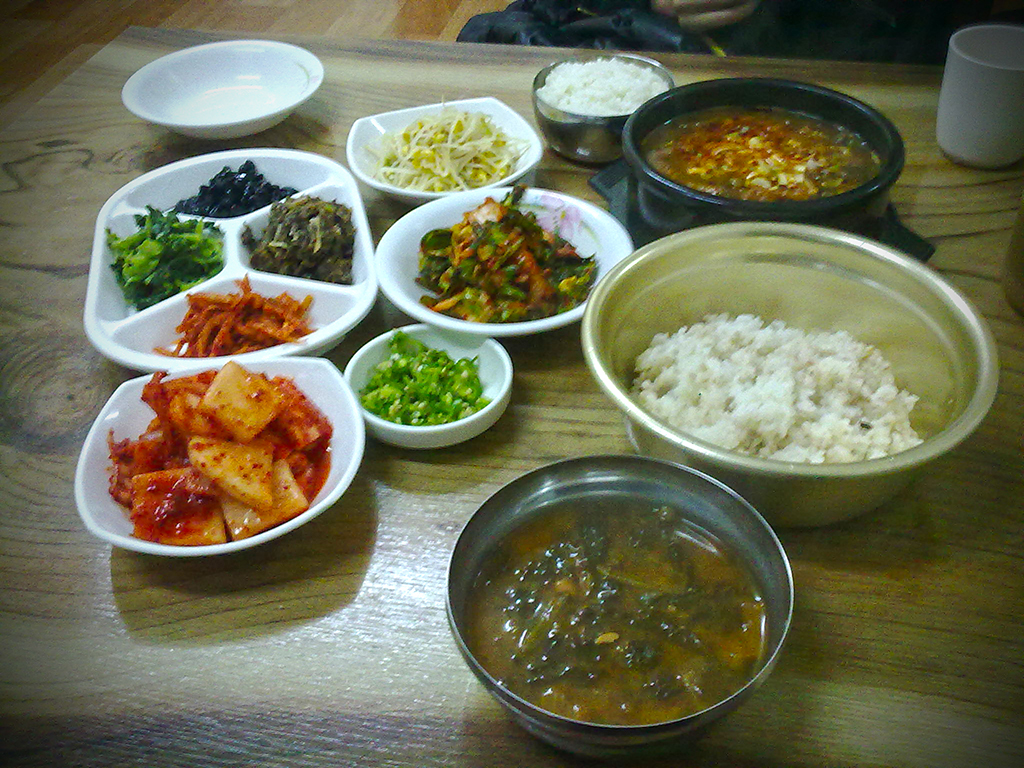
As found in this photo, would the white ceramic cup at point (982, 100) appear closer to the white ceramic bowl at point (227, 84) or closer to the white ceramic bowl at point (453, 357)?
the white ceramic bowl at point (453, 357)

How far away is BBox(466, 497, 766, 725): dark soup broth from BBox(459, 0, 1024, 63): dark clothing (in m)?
2.58

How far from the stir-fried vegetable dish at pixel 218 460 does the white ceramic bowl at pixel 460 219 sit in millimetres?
400

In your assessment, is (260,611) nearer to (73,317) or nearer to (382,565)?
(382,565)

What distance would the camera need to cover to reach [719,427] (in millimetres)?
1404

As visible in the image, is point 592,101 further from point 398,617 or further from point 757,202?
point 398,617

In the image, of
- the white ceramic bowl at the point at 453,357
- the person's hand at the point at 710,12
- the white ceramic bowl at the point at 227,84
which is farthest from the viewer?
Result: the person's hand at the point at 710,12

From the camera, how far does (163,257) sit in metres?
1.93

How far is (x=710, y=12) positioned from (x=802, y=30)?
1.35 ft

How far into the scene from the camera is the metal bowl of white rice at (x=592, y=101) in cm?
228

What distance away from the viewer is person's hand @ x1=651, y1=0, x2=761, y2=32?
3.29 m

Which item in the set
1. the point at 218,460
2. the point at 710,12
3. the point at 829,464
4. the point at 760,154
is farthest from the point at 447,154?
the point at 710,12

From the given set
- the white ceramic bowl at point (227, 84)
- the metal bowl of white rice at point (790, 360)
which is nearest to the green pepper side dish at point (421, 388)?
the metal bowl of white rice at point (790, 360)

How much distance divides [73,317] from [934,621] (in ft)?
6.71

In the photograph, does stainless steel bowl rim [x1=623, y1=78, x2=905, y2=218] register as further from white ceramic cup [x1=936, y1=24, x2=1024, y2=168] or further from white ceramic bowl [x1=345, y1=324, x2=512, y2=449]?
white ceramic bowl [x1=345, y1=324, x2=512, y2=449]
